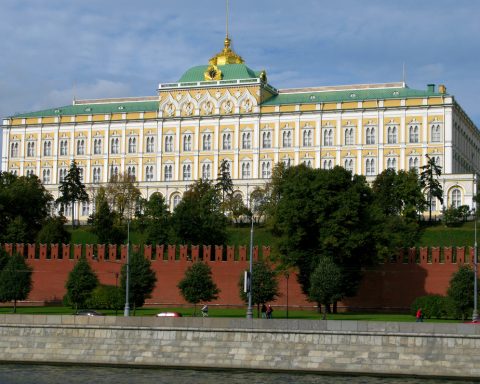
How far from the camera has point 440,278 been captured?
66.5 meters

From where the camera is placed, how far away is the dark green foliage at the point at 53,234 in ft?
275

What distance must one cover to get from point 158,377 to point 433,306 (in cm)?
2168

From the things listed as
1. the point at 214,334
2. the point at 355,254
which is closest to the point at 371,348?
the point at 214,334

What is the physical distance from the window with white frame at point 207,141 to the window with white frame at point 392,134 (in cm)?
1927

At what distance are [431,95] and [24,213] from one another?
4298 centimetres

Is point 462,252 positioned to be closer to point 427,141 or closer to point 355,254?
point 355,254

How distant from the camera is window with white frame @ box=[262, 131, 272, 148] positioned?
115m

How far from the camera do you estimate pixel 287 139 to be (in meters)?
115

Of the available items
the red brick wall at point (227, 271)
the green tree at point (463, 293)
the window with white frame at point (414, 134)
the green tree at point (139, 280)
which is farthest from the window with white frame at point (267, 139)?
the green tree at point (463, 293)

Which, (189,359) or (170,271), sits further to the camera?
(170,271)

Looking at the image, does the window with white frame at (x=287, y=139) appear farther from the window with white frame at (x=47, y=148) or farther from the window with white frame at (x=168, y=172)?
the window with white frame at (x=47, y=148)

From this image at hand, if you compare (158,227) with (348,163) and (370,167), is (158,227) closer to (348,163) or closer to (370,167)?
(348,163)

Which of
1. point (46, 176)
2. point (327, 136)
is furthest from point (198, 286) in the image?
point (46, 176)

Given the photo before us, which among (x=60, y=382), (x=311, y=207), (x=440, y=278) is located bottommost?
(x=60, y=382)
